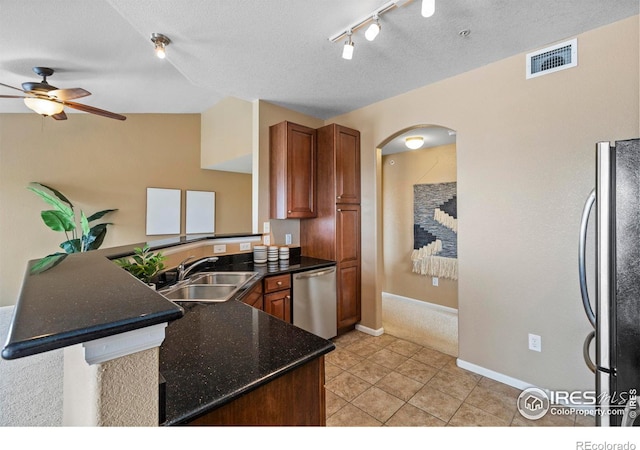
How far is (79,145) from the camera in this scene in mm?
3793

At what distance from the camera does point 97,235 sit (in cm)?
369

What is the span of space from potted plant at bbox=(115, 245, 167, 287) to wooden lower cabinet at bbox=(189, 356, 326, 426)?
1.11 meters

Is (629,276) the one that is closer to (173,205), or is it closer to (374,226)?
(374,226)

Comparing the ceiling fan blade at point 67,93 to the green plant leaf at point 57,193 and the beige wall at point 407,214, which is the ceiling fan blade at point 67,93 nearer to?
the green plant leaf at point 57,193

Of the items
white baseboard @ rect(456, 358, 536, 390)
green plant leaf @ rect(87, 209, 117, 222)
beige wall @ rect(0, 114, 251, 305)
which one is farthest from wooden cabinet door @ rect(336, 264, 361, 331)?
green plant leaf @ rect(87, 209, 117, 222)

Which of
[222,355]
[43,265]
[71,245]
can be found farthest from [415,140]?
[71,245]

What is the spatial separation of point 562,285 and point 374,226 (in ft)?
5.51

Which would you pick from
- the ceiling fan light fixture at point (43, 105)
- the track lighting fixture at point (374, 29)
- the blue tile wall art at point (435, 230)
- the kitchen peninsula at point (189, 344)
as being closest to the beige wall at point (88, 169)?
the ceiling fan light fixture at point (43, 105)

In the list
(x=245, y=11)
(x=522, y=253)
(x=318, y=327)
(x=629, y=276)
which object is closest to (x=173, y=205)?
(x=318, y=327)

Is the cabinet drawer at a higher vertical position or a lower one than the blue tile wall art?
lower

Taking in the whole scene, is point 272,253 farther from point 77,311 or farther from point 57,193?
point 57,193

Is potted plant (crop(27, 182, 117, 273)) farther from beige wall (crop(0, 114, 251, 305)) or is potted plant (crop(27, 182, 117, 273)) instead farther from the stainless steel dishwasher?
the stainless steel dishwasher

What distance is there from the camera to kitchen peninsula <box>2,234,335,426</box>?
48 centimetres

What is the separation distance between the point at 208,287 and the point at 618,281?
7.75ft
